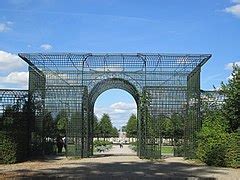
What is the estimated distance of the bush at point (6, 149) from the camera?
78.5 ft

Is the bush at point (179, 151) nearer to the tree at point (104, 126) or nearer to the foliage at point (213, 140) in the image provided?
the foliage at point (213, 140)

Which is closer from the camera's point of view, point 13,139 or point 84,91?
point 13,139

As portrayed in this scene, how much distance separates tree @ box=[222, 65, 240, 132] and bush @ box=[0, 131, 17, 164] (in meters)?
11.6

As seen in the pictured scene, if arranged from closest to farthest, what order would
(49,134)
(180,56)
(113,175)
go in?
(113,175) → (180,56) → (49,134)

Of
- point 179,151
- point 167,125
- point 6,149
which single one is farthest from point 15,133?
point 167,125

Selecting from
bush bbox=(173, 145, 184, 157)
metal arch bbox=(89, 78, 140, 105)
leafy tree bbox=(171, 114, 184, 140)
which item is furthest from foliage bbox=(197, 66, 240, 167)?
metal arch bbox=(89, 78, 140, 105)

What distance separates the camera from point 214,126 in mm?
26250

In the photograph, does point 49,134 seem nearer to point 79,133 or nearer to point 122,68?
point 79,133

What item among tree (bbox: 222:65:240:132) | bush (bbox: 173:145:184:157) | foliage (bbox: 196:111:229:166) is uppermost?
tree (bbox: 222:65:240:132)

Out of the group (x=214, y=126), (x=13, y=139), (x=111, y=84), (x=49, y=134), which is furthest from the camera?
(x=49, y=134)

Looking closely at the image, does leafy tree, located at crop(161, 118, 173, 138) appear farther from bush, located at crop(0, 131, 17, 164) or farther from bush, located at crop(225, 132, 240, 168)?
bush, located at crop(0, 131, 17, 164)

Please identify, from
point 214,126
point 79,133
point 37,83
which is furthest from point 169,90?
point 37,83

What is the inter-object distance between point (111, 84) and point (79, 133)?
14.1 feet

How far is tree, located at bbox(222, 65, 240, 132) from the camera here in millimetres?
23881
